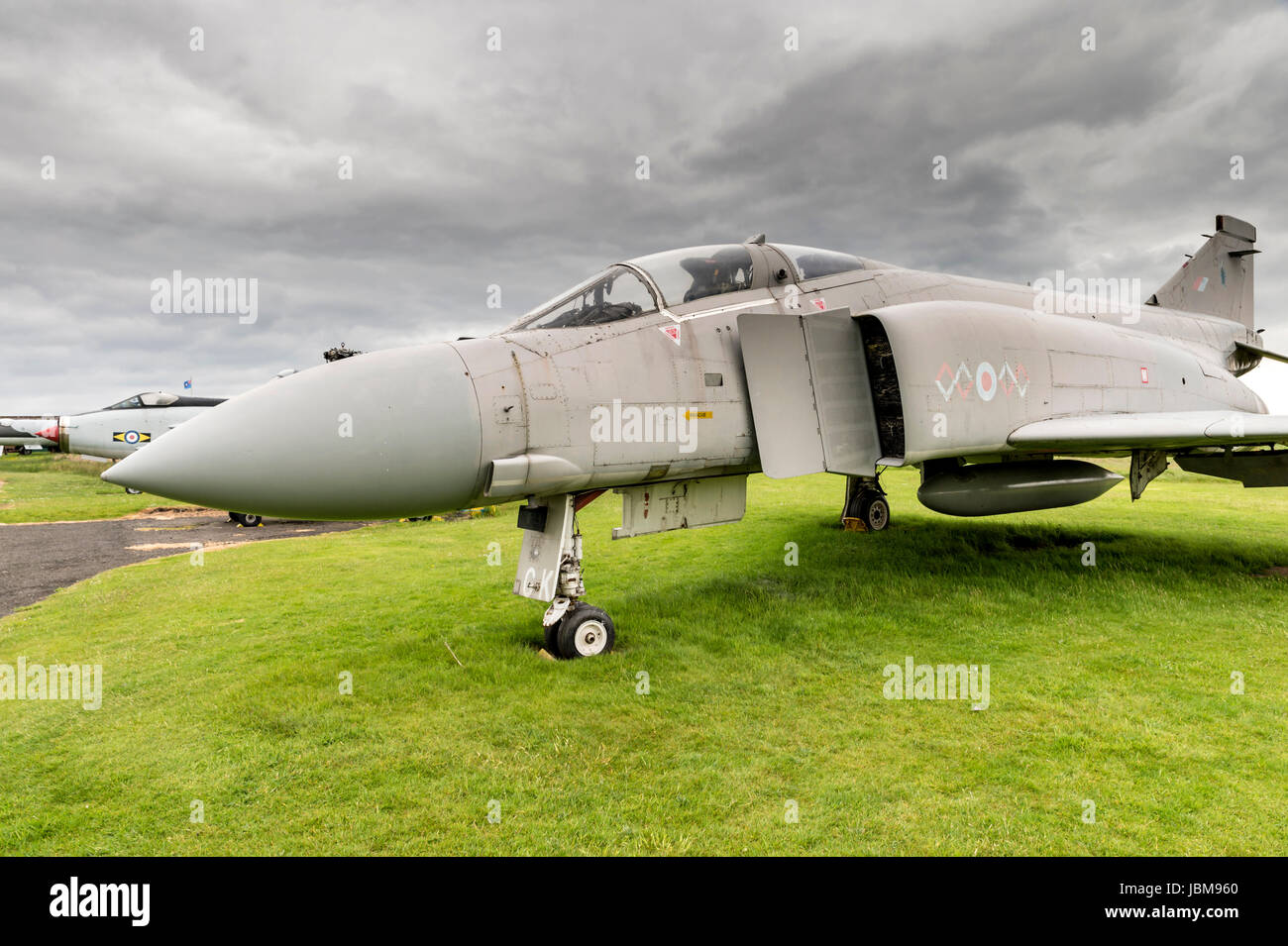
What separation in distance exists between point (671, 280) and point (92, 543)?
54.3ft

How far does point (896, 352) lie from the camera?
6.78m

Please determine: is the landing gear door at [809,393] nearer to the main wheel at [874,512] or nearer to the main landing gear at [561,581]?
the main landing gear at [561,581]

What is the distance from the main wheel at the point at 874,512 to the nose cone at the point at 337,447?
9677 mm

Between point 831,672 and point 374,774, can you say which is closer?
point 374,774

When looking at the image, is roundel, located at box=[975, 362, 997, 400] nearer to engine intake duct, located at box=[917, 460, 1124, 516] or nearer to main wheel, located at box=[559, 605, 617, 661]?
engine intake duct, located at box=[917, 460, 1124, 516]

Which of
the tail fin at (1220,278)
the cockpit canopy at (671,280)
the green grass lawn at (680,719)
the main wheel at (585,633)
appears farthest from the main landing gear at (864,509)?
the main wheel at (585,633)

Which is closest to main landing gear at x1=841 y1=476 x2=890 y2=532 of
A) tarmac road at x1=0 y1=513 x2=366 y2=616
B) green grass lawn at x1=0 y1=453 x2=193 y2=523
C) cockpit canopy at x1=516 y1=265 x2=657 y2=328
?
cockpit canopy at x1=516 y1=265 x2=657 y2=328

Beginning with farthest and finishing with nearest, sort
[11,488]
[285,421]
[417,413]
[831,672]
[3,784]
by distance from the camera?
1. [11,488]
2. [831,672]
3. [417,413]
4. [285,421]
5. [3,784]

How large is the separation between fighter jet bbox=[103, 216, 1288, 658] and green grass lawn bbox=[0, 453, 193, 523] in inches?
680

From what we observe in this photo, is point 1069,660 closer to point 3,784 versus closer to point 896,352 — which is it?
point 896,352

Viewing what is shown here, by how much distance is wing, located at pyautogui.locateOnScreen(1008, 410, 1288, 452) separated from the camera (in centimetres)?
736

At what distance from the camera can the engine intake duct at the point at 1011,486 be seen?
8406 millimetres
